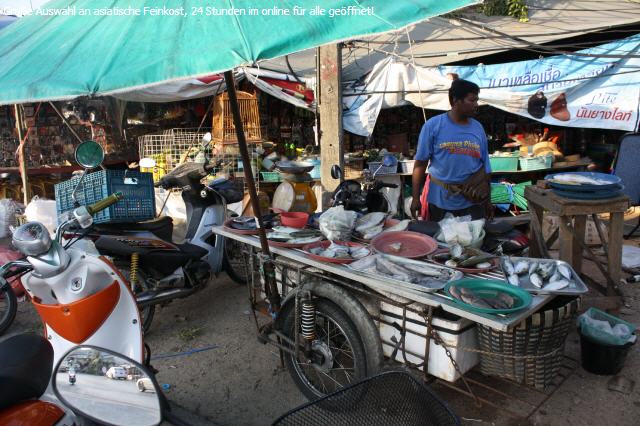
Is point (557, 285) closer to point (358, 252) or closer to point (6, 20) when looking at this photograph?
point (358, 252)

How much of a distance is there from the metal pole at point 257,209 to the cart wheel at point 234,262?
1805 millimetres

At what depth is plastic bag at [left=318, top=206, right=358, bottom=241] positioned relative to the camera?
9.39ft

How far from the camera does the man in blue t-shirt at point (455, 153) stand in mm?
3615

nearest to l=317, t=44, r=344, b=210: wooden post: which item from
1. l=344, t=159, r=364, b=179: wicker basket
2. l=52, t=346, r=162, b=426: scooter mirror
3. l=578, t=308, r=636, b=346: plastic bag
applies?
l=344, t=159, r=364, b=179: wicker basket

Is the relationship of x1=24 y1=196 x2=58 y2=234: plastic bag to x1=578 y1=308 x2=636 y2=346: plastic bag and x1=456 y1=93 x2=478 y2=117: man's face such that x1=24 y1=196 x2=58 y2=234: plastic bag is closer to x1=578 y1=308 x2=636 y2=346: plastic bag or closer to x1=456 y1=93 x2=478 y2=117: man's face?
x1=456 y1=93 x2=478 y2=117: man's face

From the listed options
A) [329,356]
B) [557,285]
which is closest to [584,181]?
[557,285]

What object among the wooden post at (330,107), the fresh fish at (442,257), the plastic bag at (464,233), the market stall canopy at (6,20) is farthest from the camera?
the market stall canopy at (6,20)

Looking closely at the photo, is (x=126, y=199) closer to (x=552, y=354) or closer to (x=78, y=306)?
(x=78, y=306)

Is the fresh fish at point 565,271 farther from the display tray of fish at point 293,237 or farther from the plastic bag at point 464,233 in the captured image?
the display tray of fish at point 293,237

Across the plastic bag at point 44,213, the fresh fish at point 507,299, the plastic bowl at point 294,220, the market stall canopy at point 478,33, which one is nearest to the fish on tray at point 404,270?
the fresh fish at point 507,299

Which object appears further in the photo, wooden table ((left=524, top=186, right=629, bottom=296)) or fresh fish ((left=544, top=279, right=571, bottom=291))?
wooden table ((left=524, top=186, right=629, bottom=296))

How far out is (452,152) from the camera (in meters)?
3.62

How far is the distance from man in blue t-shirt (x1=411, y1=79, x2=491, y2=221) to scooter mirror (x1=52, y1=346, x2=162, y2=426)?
2.73 metres

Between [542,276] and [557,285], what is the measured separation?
12cm
